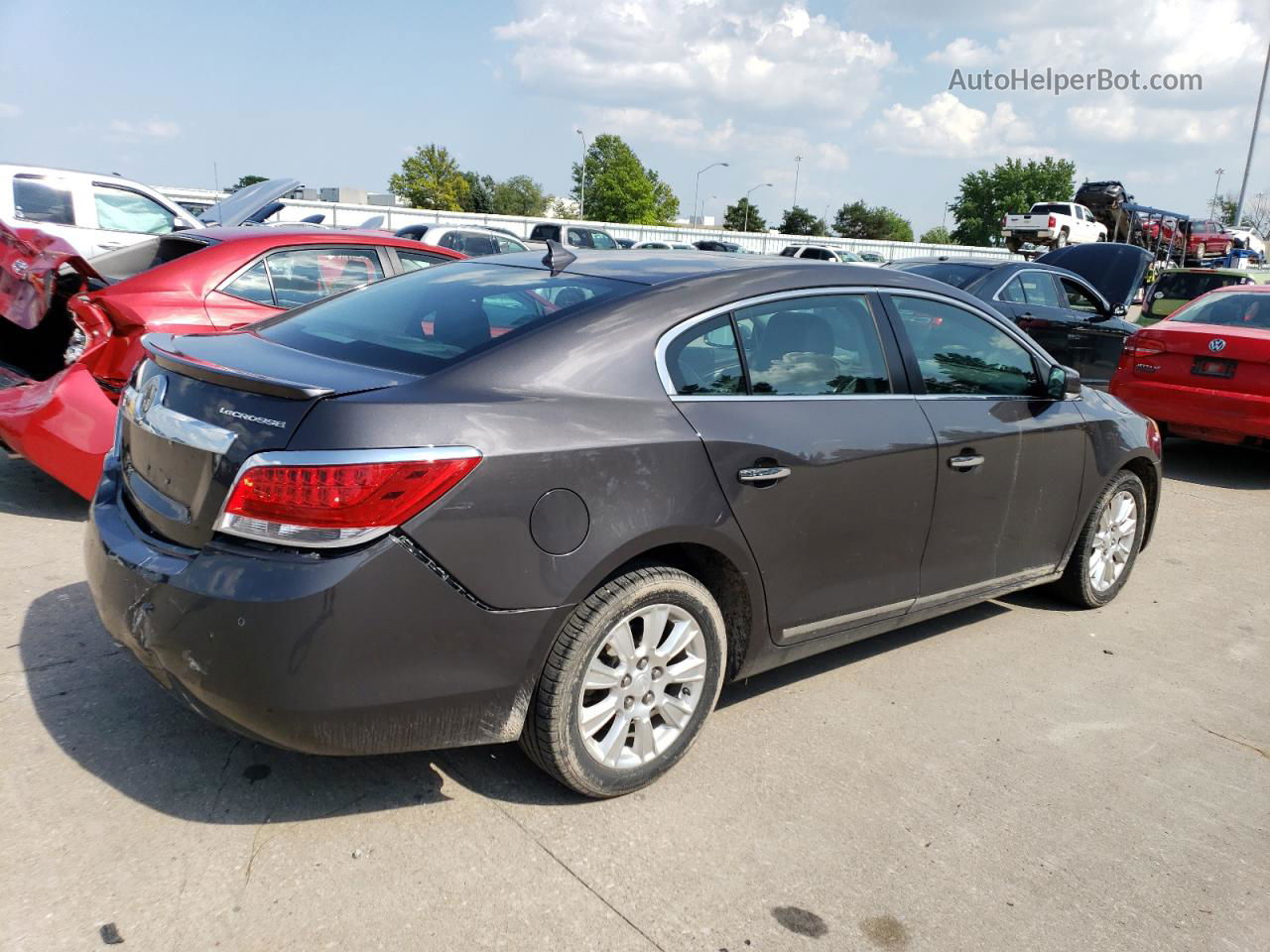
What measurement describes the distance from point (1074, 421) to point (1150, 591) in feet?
5.14

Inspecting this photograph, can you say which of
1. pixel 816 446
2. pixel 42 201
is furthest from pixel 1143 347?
pixel 42 201

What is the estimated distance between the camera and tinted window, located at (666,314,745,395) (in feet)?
10.3

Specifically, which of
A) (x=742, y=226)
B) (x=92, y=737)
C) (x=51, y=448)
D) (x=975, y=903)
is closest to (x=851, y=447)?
(x=975, y=903)

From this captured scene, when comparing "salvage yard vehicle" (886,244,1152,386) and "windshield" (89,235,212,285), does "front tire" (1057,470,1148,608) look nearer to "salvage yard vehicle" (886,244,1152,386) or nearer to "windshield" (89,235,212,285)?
"salvage yard vehicle" (886,244,1152,386)

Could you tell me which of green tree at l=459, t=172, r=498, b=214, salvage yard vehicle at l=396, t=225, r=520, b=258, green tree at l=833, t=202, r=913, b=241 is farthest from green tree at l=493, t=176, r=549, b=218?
salvage yard vehicle at l=396, t=225, r=520, b=258

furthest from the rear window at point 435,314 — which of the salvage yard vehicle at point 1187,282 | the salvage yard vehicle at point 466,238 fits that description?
the salvage yard vehicle at point 1187,282

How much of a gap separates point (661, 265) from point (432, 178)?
279ft

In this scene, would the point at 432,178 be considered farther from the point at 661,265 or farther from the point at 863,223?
the point at 661,265

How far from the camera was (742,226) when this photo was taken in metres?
101

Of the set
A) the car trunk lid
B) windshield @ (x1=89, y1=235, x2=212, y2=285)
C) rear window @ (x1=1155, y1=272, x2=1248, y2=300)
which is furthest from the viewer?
rear window @ (x1=1155, y1=272, x2=1248, y2=300)

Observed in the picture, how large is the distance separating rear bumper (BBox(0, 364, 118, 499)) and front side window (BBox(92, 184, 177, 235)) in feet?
22.3

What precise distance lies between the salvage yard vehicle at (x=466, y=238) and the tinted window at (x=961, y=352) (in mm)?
12129

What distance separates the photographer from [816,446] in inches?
132

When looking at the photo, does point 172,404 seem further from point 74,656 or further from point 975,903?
point 975,903
